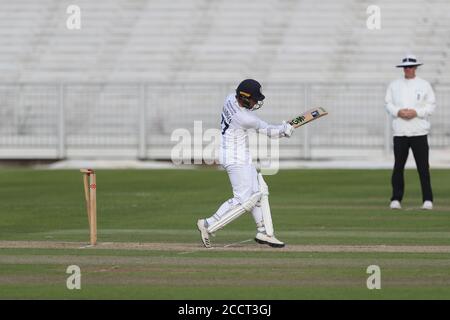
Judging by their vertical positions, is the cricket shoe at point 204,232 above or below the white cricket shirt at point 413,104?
below

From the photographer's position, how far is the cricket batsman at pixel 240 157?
1527cm

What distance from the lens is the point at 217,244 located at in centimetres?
1608

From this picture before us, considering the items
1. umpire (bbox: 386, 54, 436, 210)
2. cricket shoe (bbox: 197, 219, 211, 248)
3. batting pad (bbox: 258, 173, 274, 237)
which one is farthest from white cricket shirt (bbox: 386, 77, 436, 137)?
cricket shoe (bbox: 197, 219, 211, 248)

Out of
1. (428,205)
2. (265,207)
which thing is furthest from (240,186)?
(428,205)

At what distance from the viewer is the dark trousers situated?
2088 centimetres

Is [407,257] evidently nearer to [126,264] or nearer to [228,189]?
[126,264]

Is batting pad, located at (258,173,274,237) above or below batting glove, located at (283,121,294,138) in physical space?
below

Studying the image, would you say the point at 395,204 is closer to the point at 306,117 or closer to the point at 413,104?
the point at 413,104

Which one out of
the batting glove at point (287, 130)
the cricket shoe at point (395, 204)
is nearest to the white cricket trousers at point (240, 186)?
the batting glove at point (287, 130)

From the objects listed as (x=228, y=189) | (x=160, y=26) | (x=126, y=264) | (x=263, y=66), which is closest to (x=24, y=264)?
(x=126, y=264)

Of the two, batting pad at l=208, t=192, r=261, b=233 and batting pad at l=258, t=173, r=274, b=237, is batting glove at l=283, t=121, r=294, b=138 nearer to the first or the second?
batting pad at l=258, t=173, r=274, b=237

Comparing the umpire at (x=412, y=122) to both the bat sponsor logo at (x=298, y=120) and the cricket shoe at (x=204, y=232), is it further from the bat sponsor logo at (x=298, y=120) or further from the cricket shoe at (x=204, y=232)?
the cricket shoe at (x=204, y=232)

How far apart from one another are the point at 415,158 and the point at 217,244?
583 cm

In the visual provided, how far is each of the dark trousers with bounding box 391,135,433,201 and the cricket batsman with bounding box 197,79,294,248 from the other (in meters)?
5.82
